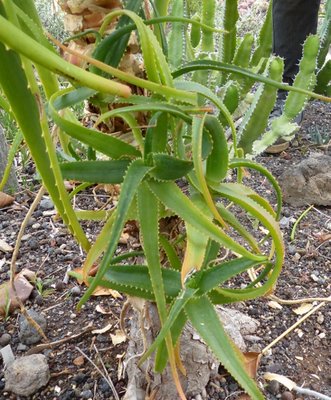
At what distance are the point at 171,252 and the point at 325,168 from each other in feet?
3.55

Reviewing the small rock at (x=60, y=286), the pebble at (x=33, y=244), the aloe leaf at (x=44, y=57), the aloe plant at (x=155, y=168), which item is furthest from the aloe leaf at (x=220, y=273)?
the pebble at (x=33, y=244)

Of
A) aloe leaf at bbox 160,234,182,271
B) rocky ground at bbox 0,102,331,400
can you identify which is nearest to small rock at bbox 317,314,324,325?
rocky ground at bbox 0,102,331,400

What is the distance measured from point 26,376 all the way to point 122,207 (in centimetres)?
55

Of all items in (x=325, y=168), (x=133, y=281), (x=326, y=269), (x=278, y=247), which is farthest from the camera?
(x=325, y=168)

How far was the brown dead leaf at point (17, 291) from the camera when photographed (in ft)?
3.66

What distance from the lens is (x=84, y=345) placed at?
1.03 meters

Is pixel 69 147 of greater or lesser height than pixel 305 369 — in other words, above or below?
above

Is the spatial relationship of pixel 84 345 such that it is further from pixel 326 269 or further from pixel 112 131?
pixel 326 269

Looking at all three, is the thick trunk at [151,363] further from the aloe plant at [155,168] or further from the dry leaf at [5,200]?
the dry leaf at [5,200]

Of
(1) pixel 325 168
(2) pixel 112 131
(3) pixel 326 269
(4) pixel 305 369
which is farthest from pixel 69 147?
(1) pixel 325 168

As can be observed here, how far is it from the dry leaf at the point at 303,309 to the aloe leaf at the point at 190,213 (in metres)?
0.61

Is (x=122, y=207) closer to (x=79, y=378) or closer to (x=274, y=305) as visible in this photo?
(x=79, y=378)

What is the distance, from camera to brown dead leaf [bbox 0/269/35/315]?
3.66 feet

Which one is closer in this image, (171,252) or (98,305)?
(171,252)
